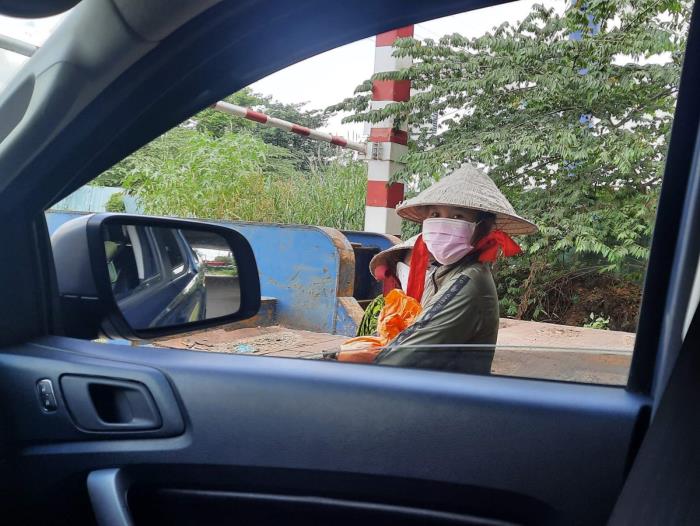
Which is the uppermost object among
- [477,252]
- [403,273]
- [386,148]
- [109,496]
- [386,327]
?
[386,148]

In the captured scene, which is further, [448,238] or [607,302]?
[448,238]

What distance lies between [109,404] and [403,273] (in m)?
0.87

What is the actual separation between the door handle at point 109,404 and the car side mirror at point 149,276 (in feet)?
0.40

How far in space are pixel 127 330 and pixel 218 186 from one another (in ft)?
3.78

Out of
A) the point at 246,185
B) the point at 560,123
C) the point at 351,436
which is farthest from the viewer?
the point at 246,185

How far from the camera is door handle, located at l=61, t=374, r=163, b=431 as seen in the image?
4.71 feet

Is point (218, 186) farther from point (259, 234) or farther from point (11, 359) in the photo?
point (11, 359)

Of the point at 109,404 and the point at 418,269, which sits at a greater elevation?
the point at 418,269

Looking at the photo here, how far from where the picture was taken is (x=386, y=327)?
1.81 m

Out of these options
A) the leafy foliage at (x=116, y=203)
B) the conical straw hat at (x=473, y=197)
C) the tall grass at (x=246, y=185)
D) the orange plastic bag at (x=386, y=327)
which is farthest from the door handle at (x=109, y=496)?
the conical straw hat at (x=473, y=197)

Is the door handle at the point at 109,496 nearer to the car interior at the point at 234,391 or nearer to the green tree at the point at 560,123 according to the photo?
the car interior at the point at 234,391

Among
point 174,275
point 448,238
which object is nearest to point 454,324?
point 448,238

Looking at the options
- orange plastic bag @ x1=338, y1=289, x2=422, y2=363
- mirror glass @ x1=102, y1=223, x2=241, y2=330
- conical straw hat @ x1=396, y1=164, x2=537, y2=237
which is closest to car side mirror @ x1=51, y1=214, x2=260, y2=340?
mirror glass @ x1=102, y1=223, x2=241, y2=330

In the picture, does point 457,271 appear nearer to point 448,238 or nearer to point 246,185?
point 448,238
